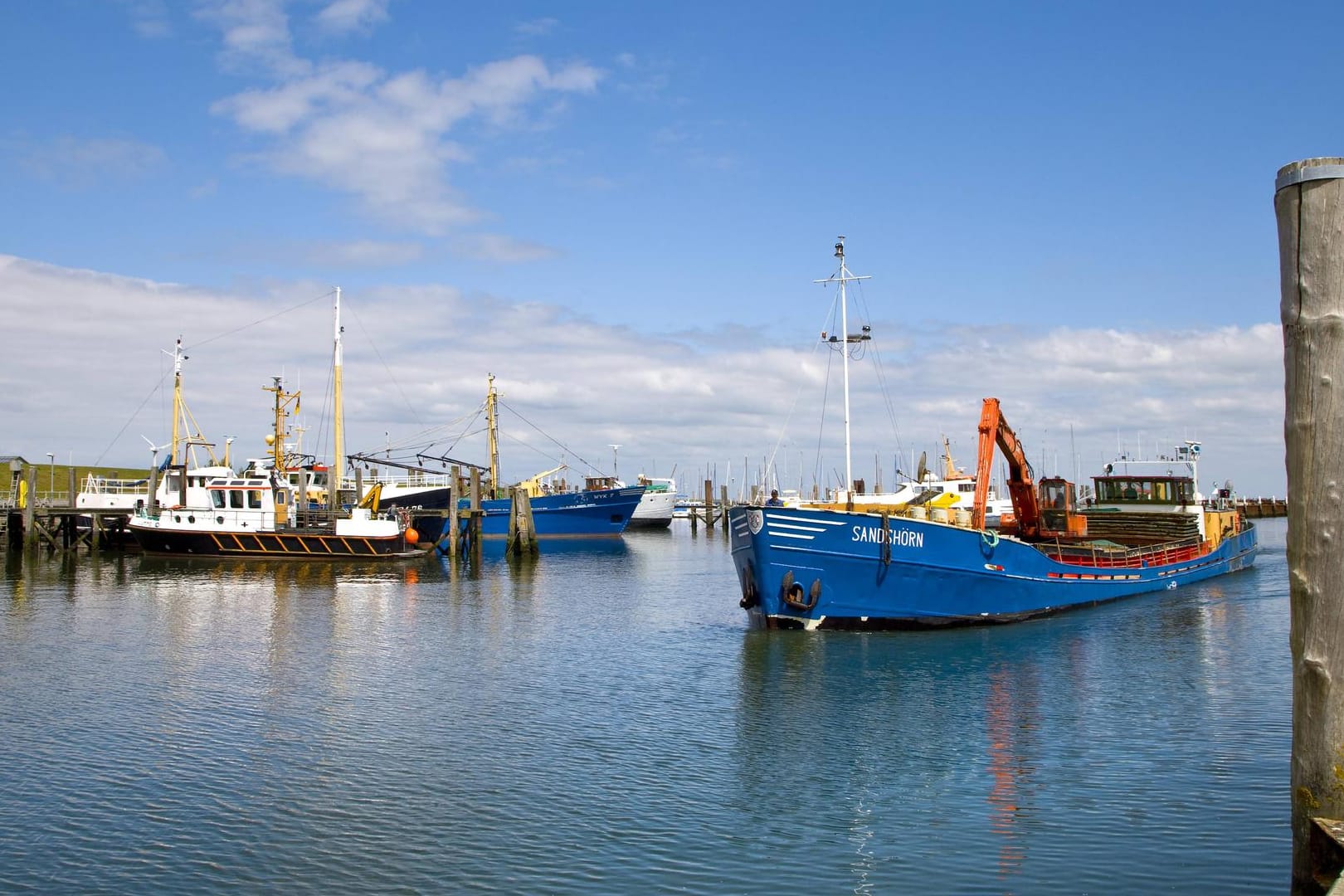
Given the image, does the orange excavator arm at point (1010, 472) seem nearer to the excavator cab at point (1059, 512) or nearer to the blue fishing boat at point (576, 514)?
the excavator cab at point (1059, 512)

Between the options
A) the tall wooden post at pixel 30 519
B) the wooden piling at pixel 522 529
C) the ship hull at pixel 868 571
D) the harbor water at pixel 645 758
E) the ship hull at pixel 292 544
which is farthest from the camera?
the tall wooden post at pixel 30 519

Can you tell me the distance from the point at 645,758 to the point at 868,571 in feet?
35.1

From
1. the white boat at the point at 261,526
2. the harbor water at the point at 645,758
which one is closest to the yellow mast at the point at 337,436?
the white boat at the point at 261,526

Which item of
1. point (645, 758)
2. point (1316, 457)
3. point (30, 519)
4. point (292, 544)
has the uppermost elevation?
point (1316, 457)

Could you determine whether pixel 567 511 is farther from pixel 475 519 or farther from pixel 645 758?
pixel 645 758

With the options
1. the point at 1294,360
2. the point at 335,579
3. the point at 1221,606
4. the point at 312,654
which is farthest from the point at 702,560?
the point at 1294,360

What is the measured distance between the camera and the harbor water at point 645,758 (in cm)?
966

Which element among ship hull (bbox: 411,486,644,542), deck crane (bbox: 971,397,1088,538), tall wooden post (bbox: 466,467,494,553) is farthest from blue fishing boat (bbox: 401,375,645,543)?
deck crane (bbox: 971,397,1088,538)

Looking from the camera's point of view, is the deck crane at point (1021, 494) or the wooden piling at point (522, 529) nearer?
the deck crane at point (1021, 494)

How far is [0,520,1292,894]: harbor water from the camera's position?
9656 mm

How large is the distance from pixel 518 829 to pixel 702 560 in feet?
147

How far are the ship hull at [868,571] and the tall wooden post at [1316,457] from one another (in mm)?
16254

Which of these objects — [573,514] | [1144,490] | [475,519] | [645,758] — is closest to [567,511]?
[573,514]

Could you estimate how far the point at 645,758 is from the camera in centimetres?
1350
